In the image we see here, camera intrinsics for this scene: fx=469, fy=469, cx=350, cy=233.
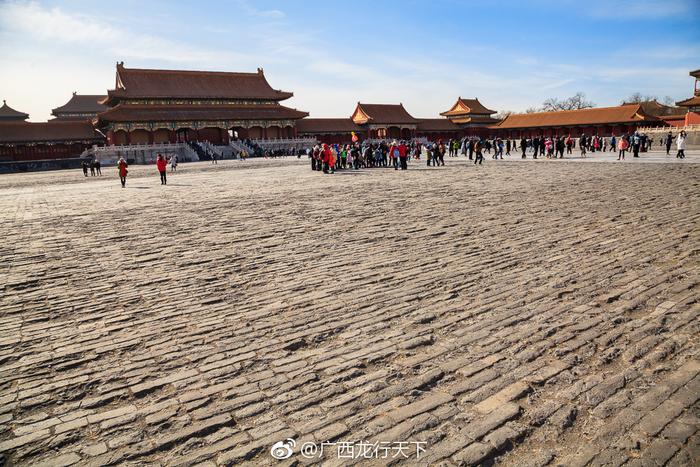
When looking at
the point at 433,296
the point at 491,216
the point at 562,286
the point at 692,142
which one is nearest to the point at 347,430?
the point at 433,296

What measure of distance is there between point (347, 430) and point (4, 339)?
11.6 ft

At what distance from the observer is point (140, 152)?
4744 cm

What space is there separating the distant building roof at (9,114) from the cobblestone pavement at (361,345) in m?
71.8

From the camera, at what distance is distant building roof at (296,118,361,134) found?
5972cm

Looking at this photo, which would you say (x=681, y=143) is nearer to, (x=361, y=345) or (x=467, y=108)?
(x=361, y=345)

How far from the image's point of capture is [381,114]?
6581 centimetres

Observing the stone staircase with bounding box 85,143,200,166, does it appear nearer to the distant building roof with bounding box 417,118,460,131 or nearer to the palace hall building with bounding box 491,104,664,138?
the distant building roof with bounding box 417,118,460,131

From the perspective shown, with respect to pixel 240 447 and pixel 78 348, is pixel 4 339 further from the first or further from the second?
pixel 240 447

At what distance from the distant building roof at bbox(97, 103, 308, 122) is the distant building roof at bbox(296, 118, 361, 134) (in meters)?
Answer: 2.33

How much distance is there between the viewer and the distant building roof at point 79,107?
68.4 m

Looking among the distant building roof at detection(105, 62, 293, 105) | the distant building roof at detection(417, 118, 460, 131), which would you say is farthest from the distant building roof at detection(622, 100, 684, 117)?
the distant building roof at detection(105, 62, 293, 105)

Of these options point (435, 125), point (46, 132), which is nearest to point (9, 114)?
point (46, 132)

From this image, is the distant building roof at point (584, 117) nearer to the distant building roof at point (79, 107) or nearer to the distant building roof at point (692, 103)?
the distant building roof at point (692, 103)

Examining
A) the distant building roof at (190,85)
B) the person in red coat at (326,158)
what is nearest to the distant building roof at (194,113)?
the distant building roof at (190,85)
